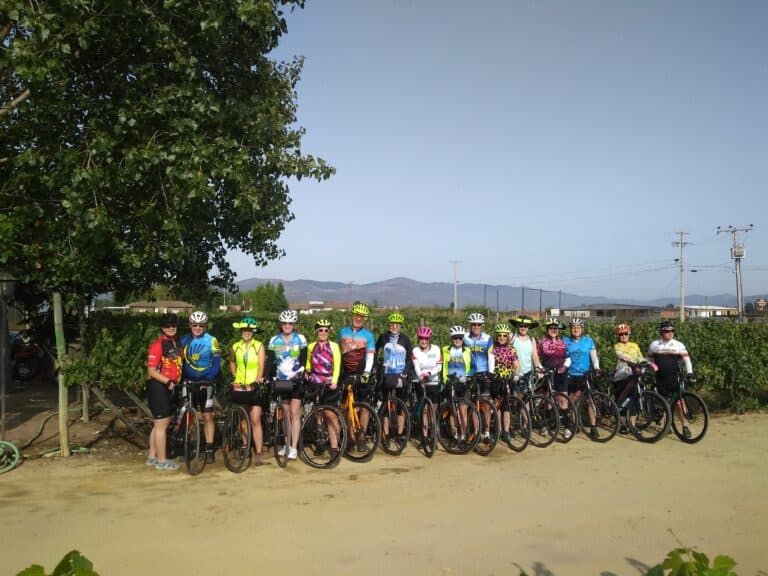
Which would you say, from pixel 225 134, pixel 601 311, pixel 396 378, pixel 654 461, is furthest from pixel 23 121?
pixel 601 311

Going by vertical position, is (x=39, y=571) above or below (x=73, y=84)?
below

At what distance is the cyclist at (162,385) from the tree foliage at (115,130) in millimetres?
990

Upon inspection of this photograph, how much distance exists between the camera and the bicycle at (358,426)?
765 centimetres

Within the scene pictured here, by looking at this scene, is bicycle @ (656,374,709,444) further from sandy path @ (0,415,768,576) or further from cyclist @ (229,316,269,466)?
cyclist @ (229,316,269,466)

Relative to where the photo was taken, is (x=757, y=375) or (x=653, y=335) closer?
(x=757, y=375)

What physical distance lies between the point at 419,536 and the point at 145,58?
6.15 m

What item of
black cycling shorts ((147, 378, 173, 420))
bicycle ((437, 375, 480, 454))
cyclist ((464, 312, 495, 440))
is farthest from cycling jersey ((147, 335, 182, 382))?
cyclist ((464, 312, 495, 440))

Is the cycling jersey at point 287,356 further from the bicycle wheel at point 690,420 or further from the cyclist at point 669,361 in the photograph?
the bicycle wheel at point 690,420

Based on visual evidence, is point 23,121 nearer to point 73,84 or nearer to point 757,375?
point 73,84

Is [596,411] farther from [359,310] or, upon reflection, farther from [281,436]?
[281,436]

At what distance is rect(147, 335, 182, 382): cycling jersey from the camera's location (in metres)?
7.18

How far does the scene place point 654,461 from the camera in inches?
301

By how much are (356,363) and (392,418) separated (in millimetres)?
886

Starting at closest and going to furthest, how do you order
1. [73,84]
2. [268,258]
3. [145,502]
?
[145,502] → [73,84] → [268,258]
